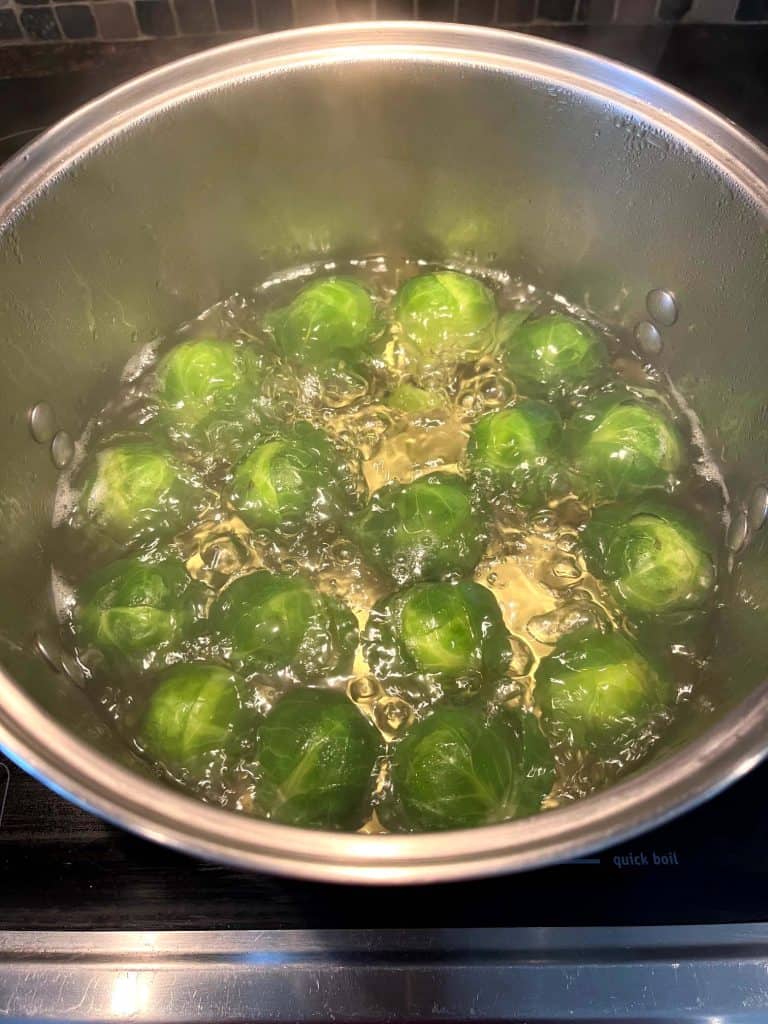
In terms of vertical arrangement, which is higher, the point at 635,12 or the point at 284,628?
the point at 635,12

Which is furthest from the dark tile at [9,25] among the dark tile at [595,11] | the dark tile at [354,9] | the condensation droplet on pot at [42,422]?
the dark tile at [595,11]

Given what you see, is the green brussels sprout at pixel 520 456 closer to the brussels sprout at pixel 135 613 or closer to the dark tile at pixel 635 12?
the brussels sprout at pixel 135 613

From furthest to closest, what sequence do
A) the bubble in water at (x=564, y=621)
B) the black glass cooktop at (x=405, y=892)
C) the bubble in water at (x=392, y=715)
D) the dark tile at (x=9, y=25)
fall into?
1. the dark tile at (x=9, y=25)
2. the bubble in water at (x=564, y=621)
3. the bubble in water at (x=392, y=715)
4. the black glass cooktop at (x=405, y=892)

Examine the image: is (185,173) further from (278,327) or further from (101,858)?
(101,858)

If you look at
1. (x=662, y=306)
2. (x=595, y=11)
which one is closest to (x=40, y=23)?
(x=595, y=11)

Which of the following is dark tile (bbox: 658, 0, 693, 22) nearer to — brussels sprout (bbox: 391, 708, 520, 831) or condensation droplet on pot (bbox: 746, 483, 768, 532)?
condensation droplet on pot (bbox: 746, 483, 768, 532)

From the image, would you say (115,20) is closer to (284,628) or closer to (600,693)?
(284,628)

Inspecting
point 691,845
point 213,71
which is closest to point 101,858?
point 691,845

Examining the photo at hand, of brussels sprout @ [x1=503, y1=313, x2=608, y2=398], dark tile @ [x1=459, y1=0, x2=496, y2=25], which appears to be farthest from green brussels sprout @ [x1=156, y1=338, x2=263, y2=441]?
dark tile @ [x1=459, y1=0, x2=496, y2=25]
